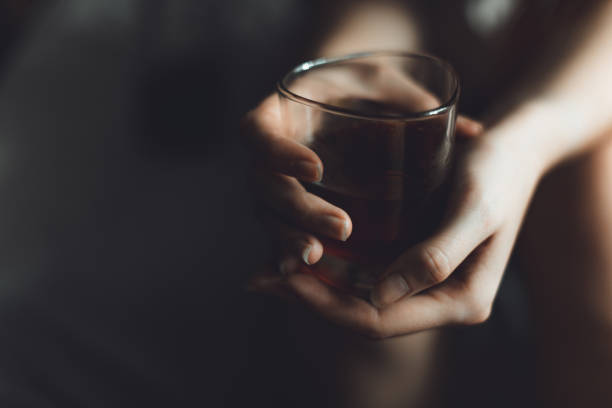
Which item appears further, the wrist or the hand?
the wrist

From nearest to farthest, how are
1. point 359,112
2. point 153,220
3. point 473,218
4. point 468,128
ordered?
1. point 359,112
2. point 473,218
3. point 468,128
4. point 153,220

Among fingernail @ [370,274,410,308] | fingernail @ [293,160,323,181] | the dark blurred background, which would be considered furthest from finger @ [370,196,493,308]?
the dark blurred background

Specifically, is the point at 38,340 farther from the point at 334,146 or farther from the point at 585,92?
the point at 585,92

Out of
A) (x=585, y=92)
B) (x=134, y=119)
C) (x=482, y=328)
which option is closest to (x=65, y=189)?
(x=134, y=119)

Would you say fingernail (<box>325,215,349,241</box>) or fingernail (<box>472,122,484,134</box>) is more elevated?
fingernail (<box>472,122,484,134</box>)

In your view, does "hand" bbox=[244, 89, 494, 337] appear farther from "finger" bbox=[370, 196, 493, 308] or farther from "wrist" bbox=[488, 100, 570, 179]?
"wrist" bbox=[488, 100, 570, 179]

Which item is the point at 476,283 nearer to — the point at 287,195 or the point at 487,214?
the point at 487,214

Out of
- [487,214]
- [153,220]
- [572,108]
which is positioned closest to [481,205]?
[487,214]
